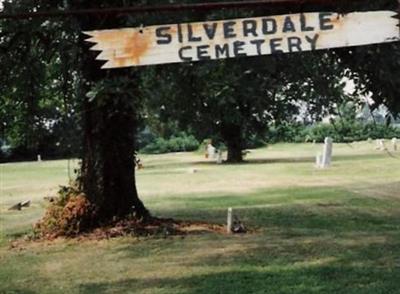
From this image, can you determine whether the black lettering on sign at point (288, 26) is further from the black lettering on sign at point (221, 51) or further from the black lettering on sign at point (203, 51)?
the black lettering on sign at point (203, 51)

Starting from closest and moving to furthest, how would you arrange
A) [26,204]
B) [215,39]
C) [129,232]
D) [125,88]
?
[215,39], [125,88], [129,232], [26,204]

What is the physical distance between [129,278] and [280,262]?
6.20 feet

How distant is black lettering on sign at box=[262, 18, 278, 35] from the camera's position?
5.06 m

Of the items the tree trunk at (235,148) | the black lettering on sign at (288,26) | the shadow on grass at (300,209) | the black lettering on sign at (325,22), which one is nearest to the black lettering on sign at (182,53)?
the black lettering on sign at (288,26)

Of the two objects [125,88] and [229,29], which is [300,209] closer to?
[125,88]

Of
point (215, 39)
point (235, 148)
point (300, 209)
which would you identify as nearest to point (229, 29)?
point (215, 39)

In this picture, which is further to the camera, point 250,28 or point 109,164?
point 109,164

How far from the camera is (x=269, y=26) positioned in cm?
508

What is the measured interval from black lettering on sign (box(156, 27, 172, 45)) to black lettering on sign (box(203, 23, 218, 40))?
0.24 m

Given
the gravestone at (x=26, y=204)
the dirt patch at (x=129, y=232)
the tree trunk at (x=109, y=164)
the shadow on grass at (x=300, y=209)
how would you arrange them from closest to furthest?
the dirt patch at (x=129, y=232), the tree trunk at (x=109, y=164), the shadow on grass at (x=300, y=209), the gravestone at (x=26, y=204)

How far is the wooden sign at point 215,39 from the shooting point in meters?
5.05

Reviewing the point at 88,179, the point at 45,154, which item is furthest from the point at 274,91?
the point at 45,154

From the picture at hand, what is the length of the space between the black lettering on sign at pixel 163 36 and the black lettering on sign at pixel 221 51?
1.01ft

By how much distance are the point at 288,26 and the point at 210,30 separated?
51 centimetres
